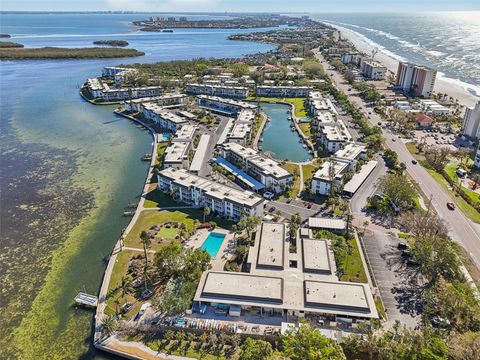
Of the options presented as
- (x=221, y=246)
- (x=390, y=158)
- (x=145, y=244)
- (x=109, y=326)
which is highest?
(x=145, y=244)

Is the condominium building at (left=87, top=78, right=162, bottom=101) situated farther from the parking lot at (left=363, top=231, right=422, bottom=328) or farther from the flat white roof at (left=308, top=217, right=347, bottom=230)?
the parking lot at (left=363, top=231, right=422, bottom=328)

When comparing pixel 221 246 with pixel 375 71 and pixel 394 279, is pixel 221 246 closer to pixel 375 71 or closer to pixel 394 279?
pixel 394 279

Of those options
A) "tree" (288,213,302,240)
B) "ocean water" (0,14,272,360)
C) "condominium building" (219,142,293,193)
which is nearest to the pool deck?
"tree" (288,213,302,240)

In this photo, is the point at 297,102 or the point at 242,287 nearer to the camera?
the point at 242,287

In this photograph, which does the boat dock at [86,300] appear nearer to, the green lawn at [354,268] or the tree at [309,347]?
the tree at [309,347]

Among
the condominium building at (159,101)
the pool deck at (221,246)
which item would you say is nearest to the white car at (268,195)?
the pool deck at (221,246)

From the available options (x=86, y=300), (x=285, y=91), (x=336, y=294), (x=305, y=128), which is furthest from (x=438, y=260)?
(x=285, y=91)

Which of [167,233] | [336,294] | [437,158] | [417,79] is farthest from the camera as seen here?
[417,79]
